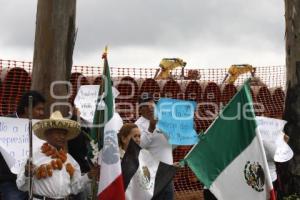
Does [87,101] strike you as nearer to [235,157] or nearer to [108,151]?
[108,151]

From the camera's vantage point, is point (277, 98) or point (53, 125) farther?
point (277, 98)

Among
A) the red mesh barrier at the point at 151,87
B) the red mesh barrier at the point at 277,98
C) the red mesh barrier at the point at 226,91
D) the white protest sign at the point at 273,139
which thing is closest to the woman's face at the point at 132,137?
the white protest sign at the point at 273,139

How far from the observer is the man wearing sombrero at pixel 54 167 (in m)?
5.30

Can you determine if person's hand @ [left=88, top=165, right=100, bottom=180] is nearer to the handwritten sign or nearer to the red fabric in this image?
the red fabric

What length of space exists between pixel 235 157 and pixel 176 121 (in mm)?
1146

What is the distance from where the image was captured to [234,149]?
6.02 meters

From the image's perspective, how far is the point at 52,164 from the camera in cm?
534

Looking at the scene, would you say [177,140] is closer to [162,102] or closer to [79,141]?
[162,102]

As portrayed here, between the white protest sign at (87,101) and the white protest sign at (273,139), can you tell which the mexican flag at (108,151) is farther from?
the white protest sign at (273,139)

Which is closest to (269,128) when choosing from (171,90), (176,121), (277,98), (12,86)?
(176,121)

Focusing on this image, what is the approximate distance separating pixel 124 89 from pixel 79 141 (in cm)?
348

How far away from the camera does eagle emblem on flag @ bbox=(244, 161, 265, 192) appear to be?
5.64 meters

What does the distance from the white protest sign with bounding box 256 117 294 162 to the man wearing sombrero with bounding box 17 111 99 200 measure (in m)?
2.58

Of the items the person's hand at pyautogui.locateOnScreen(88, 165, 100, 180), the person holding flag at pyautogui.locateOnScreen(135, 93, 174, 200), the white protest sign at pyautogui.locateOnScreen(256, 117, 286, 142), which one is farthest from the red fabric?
the white protest sign at pyautogui.locateOnScreen(256, 117, 286, 142)
